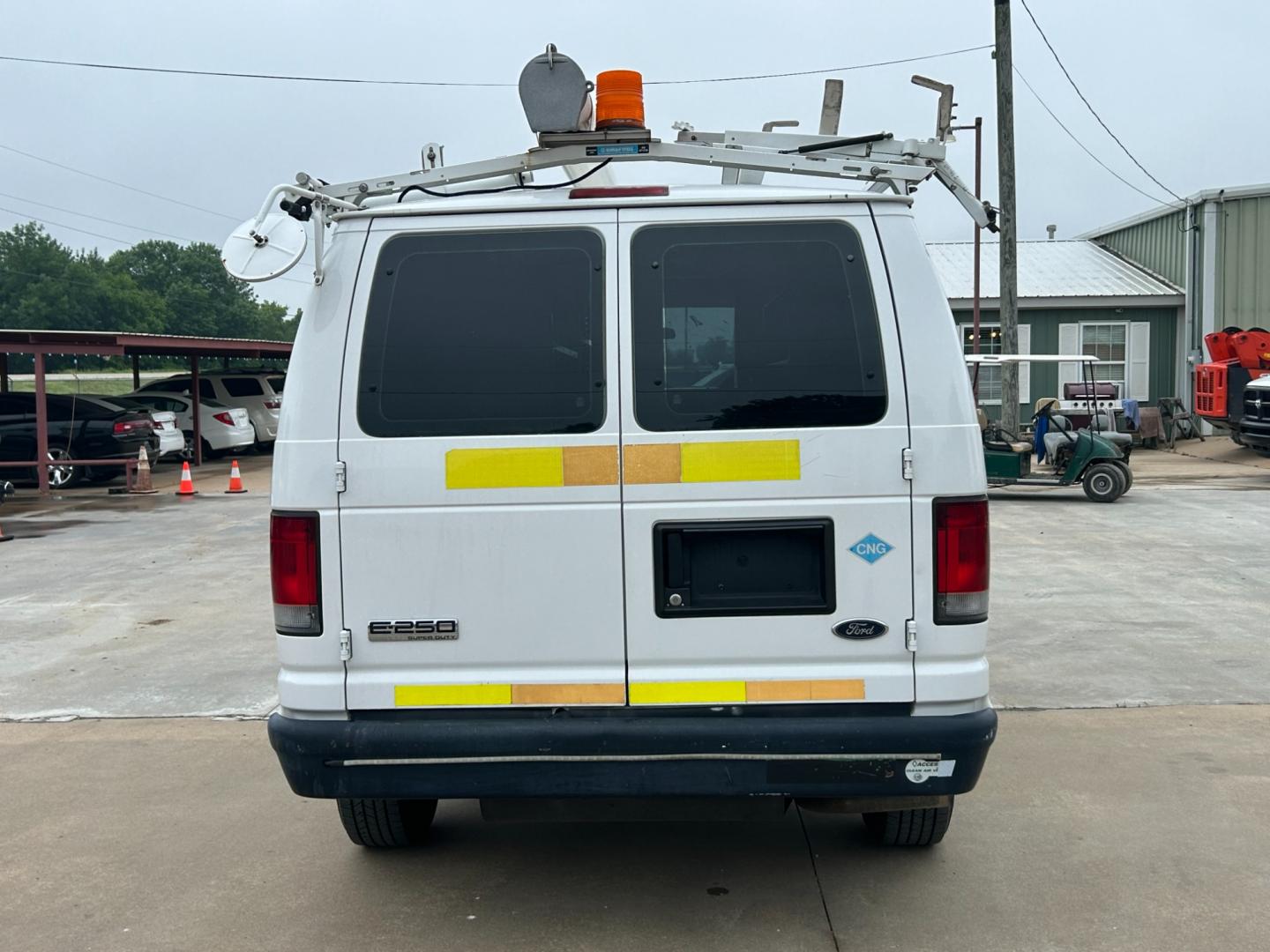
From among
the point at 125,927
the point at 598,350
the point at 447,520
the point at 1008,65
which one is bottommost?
the point at 125,927

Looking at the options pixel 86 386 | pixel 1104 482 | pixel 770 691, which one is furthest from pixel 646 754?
pixel 86 386

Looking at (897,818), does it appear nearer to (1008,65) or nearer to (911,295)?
(911,295)

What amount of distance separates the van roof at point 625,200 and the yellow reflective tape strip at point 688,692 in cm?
144

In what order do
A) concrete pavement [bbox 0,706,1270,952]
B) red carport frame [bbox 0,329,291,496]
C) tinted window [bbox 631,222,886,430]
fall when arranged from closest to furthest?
tinted window [bbox 631,222,886,430] → concrete pavement [bbox 0,706,1270,952] → red carport frame [bbox 0,329,291,496]

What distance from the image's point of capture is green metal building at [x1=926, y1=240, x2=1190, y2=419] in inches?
1019

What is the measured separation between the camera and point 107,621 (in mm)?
8969

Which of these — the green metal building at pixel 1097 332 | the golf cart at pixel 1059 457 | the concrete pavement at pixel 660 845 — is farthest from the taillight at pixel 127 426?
the green metal building at pixel 1097 332

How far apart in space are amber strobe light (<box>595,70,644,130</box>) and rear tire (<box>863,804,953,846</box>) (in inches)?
99.0

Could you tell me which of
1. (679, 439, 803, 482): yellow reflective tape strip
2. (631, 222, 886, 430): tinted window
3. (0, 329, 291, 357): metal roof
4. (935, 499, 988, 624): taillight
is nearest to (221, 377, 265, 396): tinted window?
(0, 329, 291, 357): metal roof

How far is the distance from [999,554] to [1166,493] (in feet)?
20.2

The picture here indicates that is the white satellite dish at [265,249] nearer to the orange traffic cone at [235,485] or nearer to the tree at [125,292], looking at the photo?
the orange traffic cone at [235,485]

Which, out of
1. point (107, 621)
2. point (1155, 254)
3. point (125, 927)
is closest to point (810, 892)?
point (125, 927)

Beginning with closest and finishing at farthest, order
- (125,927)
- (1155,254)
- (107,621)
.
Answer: (125,927)
(107,621)
(1155,254)

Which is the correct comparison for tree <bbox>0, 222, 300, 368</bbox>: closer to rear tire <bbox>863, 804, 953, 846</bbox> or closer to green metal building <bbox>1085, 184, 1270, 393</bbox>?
green metal building <bbox>1085, 184, 1270, 393</bbox>
